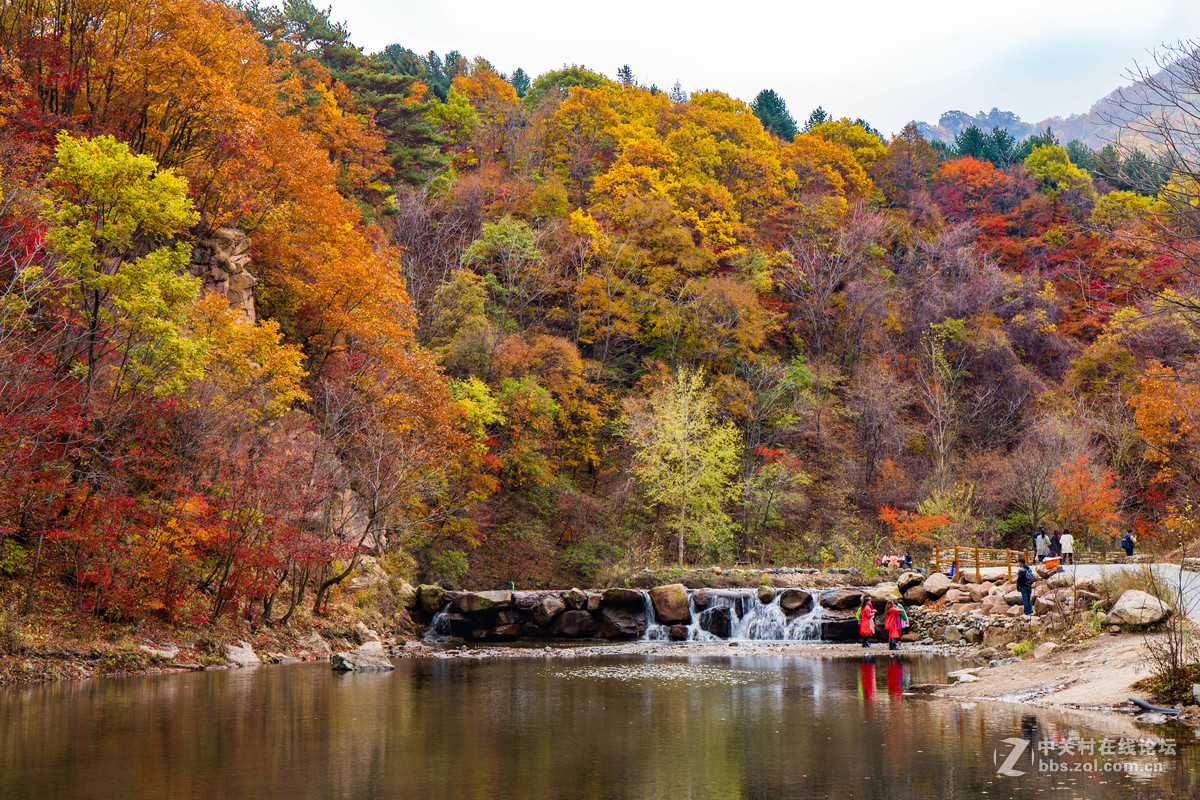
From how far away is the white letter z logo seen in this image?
28.3 feet

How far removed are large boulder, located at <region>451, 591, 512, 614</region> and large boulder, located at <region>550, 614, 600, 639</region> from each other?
189cm

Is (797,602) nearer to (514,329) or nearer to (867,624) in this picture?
(867,624)

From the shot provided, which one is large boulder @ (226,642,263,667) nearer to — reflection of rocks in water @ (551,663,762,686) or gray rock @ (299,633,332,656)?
gray rock @ (299,633,332,656)

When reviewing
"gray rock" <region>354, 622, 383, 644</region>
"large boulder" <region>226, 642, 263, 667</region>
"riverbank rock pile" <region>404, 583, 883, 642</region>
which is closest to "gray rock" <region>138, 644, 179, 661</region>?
"large boulder" <region>226, 642, 263, 667</region>

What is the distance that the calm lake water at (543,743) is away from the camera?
8.21 meters

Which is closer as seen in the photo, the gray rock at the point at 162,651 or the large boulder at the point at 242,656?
the gray rock at the point at 162,651

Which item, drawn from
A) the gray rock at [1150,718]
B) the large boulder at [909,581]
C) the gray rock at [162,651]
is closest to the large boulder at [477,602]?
the gray rock at [162,651]

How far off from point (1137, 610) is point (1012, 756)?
27.3ft

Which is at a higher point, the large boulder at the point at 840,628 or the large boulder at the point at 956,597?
the large boulder at the point at 956,597

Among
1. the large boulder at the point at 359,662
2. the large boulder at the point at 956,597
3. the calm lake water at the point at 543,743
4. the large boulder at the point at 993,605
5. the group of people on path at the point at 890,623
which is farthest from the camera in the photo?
the large boulder at the point at 956,597


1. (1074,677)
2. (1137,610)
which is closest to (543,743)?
(1074,677)

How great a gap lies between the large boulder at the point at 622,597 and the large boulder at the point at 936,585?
9806 mm

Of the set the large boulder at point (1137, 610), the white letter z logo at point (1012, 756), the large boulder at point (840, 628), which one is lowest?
the large boulder at point (840, 628)

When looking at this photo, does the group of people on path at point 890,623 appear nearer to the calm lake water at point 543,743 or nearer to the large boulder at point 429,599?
the calm lake water at point 543,743
